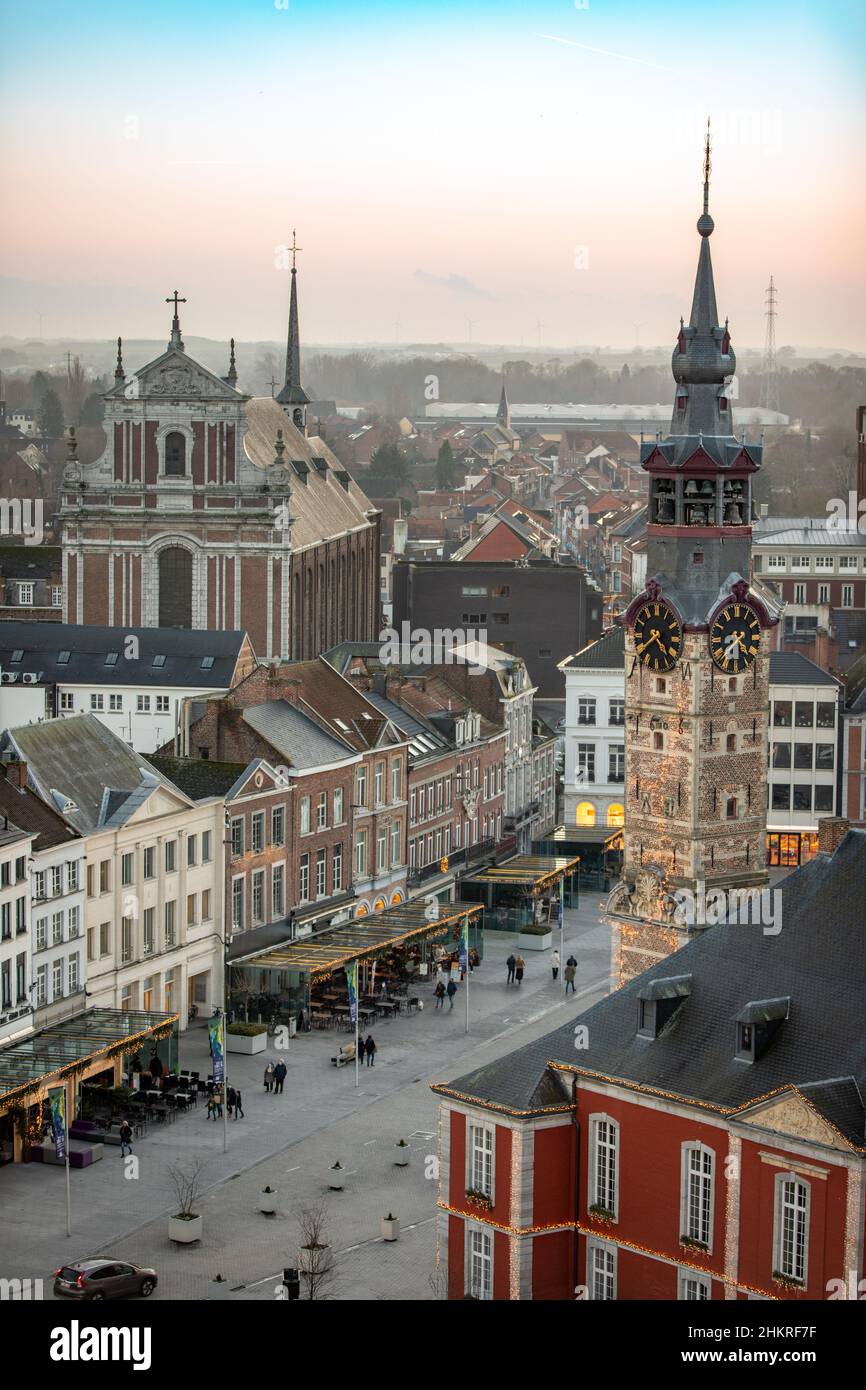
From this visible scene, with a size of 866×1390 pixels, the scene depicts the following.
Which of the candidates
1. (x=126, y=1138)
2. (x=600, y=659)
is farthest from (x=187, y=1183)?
(x=600, y=659)

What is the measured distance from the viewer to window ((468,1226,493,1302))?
50594 mm

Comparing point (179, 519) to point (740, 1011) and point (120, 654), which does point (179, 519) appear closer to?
point (120, 654)

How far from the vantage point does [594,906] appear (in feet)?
323

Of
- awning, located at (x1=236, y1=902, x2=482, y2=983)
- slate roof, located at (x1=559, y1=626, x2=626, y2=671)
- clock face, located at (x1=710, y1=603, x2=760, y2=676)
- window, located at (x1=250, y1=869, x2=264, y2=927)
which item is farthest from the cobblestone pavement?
slate roof, located at (x1=559, y1=626, x2=626, y2=671)

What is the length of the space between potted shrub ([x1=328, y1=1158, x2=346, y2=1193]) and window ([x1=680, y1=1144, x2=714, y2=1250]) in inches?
538

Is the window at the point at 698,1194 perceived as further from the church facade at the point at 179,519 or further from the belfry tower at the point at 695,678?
the church facade at the point at 179,519

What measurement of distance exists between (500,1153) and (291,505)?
7710 cm

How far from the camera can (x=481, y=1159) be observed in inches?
2002

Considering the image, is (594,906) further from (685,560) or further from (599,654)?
(685,560)

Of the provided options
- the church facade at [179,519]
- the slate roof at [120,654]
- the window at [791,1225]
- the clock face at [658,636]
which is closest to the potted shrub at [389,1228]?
the window at [791,1225]

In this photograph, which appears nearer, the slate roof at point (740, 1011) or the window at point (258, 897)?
the slate roof at point (740, 1011)

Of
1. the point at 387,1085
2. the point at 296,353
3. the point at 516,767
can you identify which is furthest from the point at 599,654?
the point at 296,353

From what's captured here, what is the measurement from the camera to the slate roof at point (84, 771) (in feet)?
233

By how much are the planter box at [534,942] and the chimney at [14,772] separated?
25924 millimetres
